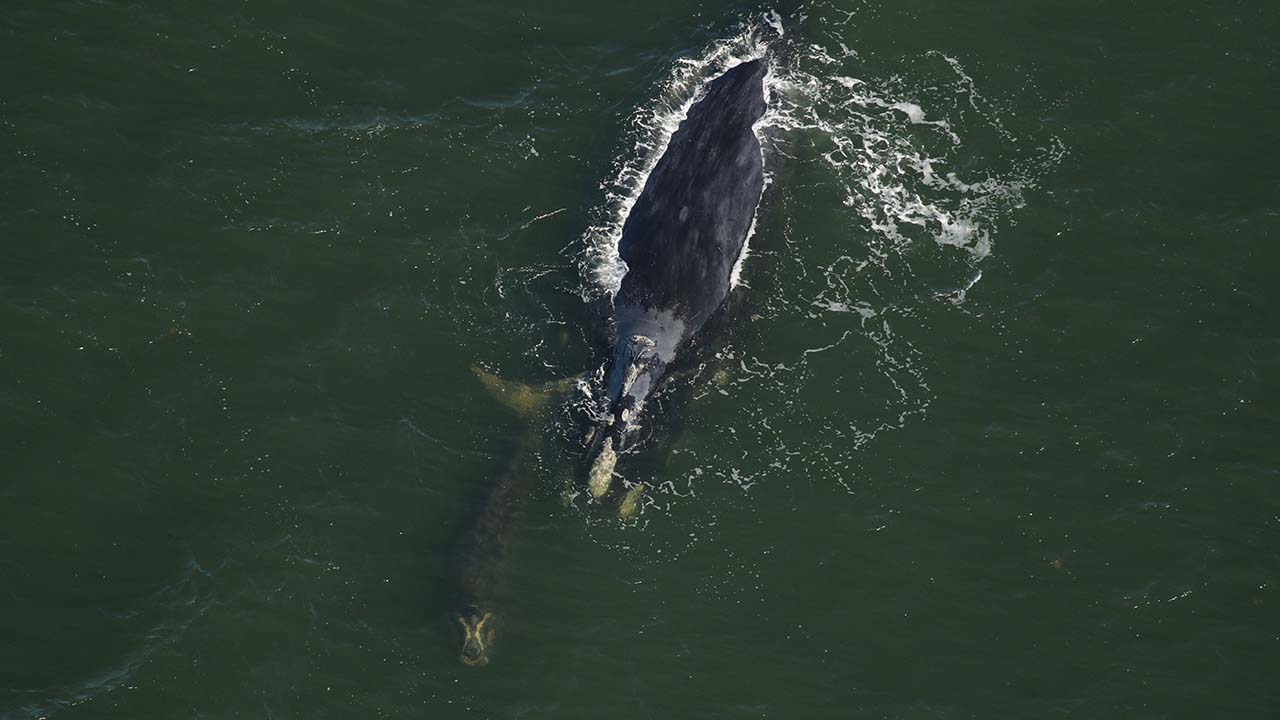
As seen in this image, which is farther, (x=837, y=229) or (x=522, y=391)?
(x=837, y=229)

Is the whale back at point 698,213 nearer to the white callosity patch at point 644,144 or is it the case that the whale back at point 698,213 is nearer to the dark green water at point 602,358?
the white callosity patch at point 644,144

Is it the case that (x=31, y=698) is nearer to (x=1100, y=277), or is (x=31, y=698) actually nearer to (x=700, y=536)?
(x=700, y=536)

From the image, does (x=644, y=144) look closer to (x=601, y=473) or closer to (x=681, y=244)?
(x=681, y=244)

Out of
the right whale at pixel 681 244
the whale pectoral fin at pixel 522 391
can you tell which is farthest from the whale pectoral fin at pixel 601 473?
the whale pectoral fin at pixel 522 391

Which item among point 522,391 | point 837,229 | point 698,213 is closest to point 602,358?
point 522,391

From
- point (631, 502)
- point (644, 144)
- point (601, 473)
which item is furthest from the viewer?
point (644, 144)

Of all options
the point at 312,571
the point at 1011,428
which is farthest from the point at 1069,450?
the point at 312,571
